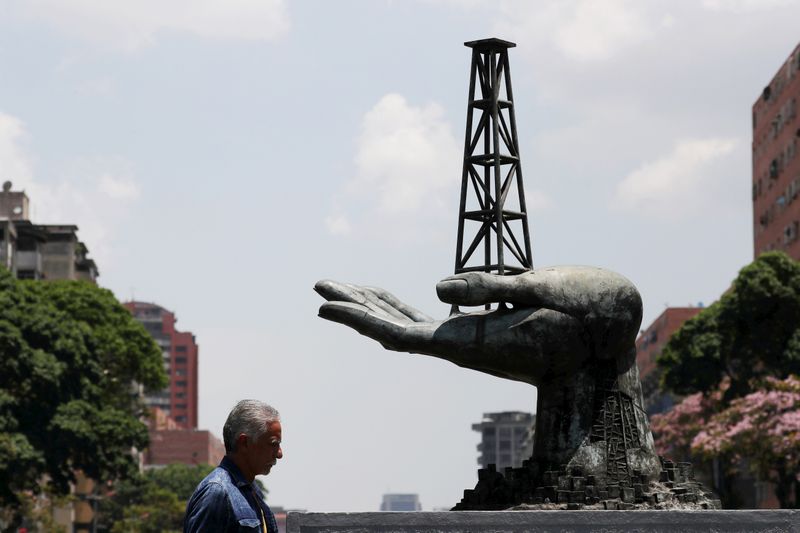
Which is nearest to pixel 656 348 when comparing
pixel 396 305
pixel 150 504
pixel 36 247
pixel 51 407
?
pixel 150 504

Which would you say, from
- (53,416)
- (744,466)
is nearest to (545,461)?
(53,416)

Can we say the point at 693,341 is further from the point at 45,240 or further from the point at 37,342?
the point at 45,240

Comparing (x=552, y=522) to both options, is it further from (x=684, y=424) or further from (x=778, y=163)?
(x=778, y=163)

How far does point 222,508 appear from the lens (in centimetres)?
820

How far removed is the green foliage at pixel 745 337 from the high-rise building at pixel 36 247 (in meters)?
35.5

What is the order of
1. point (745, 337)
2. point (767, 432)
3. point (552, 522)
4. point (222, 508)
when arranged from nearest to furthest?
point (222, 508) < point (552, 522) < point (767, 432) < point (745, 337)

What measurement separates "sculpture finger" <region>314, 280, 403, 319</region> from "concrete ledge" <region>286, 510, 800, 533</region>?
7.92 ft

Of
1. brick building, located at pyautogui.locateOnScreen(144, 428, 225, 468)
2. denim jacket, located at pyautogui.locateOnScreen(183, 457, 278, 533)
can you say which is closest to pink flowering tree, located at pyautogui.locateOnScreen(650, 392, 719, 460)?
denim jacket, located at pyautogui.locateOnScreen(183, 457, 278, 533)

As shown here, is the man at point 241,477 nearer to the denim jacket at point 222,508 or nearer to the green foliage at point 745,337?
the denim jacket at point 222,508

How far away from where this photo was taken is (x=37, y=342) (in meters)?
56.5

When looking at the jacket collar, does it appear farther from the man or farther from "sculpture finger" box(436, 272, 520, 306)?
"sculpture finger" box(436, 272, 520, 306)

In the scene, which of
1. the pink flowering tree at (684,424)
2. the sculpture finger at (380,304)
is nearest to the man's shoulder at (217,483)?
the sculpture finger at (380,304)

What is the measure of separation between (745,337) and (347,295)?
4671cm

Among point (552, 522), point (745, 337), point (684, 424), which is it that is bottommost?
point (552, 522)
